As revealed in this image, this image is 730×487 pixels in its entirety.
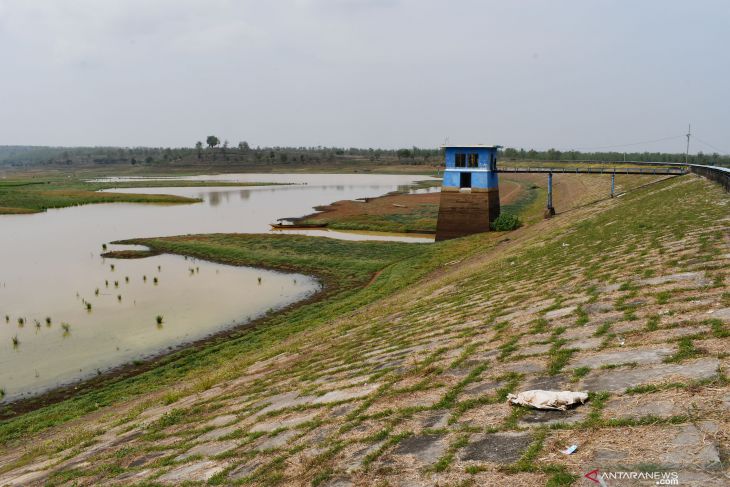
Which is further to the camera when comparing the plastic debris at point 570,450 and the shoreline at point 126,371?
the shoreline at point 126,371

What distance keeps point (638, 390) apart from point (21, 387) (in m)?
22.2

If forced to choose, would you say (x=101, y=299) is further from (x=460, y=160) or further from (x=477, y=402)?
(x=460, y=160)

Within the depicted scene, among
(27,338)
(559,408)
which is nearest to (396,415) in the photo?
(559,408)

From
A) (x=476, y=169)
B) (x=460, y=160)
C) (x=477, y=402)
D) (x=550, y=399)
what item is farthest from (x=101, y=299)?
(x=476, y=169)

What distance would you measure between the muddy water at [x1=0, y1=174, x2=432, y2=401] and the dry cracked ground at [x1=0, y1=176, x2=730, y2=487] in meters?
8.06

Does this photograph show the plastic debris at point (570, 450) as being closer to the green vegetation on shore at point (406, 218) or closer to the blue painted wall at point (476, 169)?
the blue painted wall at point (476, 169)

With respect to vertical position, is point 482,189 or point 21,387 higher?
point 482,189

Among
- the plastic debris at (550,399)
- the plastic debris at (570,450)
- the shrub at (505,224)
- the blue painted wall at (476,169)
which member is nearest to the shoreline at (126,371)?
the plastic debris at (550,399)

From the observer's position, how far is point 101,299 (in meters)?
32.6

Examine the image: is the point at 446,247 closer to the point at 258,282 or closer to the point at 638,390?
the point at 258,282

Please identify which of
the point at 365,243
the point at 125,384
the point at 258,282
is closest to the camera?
the point at 125,384

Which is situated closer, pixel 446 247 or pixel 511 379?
pixel 511 379

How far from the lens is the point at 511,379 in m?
9.05

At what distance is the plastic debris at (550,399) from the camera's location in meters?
7.36
